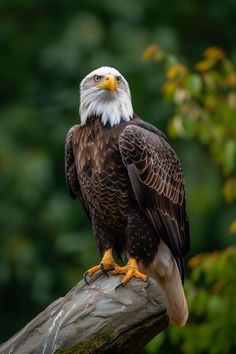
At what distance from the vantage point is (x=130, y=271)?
24.7 feet

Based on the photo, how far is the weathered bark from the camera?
22.2 feet

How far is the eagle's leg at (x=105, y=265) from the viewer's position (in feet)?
25.2

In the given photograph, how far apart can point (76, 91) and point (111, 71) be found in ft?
17.9

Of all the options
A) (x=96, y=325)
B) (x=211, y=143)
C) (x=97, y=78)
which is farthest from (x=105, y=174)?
(x=96, y=325)

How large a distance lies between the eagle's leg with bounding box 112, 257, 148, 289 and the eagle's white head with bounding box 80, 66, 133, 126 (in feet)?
2.57

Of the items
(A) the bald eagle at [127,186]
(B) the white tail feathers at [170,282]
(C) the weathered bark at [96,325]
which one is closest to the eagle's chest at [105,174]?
(A) the bald eagle at [127,186]

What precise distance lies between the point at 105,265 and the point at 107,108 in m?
0.87

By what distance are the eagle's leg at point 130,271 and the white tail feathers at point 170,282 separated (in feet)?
0.86

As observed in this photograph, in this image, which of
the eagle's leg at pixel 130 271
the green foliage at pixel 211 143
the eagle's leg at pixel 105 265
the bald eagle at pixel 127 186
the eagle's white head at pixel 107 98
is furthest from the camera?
the green foliage at pixel 211 143

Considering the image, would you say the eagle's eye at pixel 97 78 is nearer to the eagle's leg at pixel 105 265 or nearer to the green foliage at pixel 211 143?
the green foliage at pixel 211 143

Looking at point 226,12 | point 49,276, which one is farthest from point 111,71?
point 226,12

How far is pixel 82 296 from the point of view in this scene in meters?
7.14

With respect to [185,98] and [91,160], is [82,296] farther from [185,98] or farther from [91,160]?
[185,98]

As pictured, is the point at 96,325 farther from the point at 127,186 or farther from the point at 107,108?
the point at 107,108
